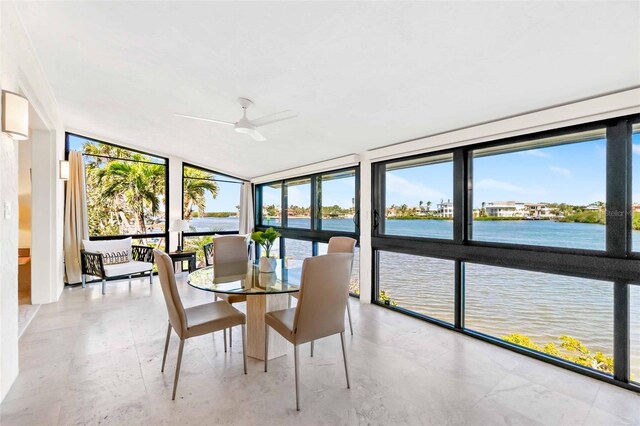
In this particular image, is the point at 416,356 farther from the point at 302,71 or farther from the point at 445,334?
the point at 302,71

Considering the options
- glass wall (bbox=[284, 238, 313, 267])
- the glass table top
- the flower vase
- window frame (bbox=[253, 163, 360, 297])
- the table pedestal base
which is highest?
window frame (bbox=[253, 163, 360, 297])

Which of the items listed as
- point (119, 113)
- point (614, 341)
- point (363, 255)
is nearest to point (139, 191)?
point (119, 113)

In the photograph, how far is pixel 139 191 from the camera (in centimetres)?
580

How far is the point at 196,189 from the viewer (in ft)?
21.4

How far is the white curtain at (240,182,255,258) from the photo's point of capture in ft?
22.9

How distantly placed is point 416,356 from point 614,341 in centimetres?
147

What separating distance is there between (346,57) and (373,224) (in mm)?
2464

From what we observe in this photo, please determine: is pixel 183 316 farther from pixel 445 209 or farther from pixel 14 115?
pixel 445 209

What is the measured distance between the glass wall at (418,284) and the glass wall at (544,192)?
2.05ft

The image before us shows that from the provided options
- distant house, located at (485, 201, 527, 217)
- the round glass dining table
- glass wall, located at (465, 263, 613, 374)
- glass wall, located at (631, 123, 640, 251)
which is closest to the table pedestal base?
the round glass dining table

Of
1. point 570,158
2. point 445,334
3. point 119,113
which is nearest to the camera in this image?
point 570,158

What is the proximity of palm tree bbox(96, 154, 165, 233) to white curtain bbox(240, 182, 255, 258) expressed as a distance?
1.74 metres

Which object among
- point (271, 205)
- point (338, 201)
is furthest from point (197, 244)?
point (338, 201)

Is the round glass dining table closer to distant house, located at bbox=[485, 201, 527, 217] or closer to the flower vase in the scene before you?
the flower vase
